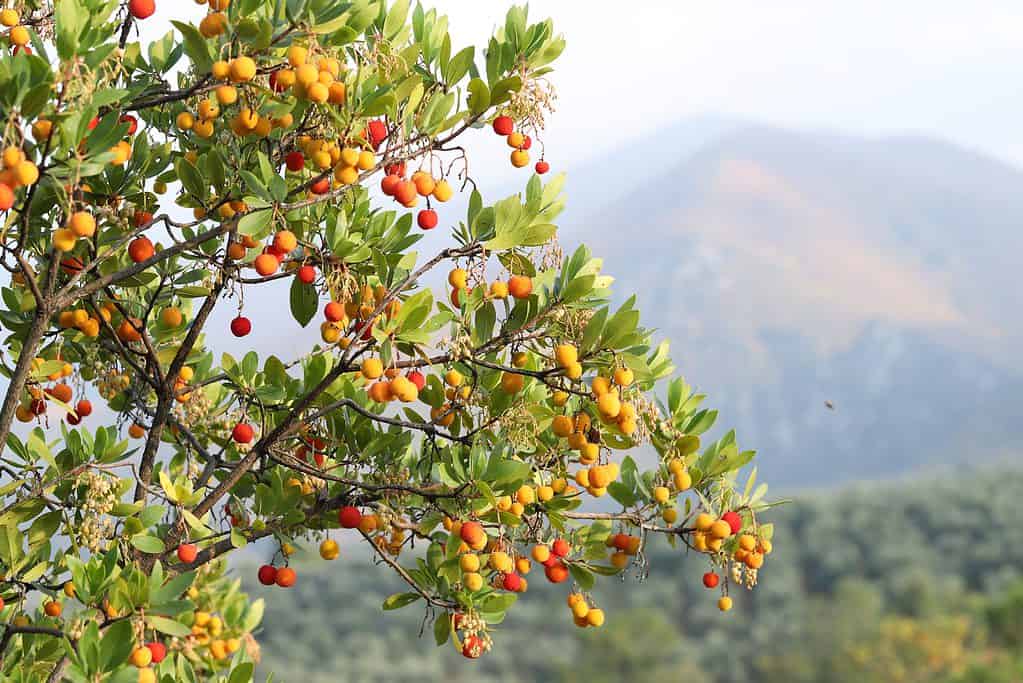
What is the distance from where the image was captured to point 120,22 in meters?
3.44

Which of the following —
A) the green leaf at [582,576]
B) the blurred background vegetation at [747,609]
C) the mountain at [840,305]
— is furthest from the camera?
the mountain at [840,305]

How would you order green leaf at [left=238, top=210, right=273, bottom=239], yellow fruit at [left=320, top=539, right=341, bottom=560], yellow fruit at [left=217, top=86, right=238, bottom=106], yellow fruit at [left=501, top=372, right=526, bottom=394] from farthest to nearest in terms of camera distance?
yellow fruit at [left=320, top=539, right=341, bottom=560] → yellow fruit at [left=501, top=372, right=526, bottom=394] → green leaf at [left=238, top=210, right=273, bottom=239] → yellow fruit at [left=217, top=86, right=238, bottom=106]

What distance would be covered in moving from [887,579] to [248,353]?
25.7 metres

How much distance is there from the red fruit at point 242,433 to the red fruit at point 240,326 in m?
0.34

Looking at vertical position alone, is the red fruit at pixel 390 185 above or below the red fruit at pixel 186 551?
above

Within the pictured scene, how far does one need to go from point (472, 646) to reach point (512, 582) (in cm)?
32

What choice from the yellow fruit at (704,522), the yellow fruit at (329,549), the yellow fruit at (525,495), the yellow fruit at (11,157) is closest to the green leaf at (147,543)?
the yellow fruit at (329,549)

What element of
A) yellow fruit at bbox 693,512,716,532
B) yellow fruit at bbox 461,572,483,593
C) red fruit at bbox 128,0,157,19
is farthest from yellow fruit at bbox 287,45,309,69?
yellow fruit at bbox 693,512,716,532

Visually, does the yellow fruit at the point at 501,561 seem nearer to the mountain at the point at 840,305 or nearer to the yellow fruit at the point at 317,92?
the yellow fruit at the point at 317,92

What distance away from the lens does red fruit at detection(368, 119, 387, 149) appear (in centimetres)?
324

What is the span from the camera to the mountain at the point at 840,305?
403 ft

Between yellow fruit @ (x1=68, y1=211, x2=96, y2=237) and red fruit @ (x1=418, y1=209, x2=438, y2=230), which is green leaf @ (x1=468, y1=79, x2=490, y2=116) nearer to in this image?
red fruit @ (x1=418, y1=209, x2=438, y2=230)

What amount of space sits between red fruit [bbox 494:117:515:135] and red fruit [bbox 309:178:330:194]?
1.81 ft

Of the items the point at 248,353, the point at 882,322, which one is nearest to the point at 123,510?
the point at 248,353
